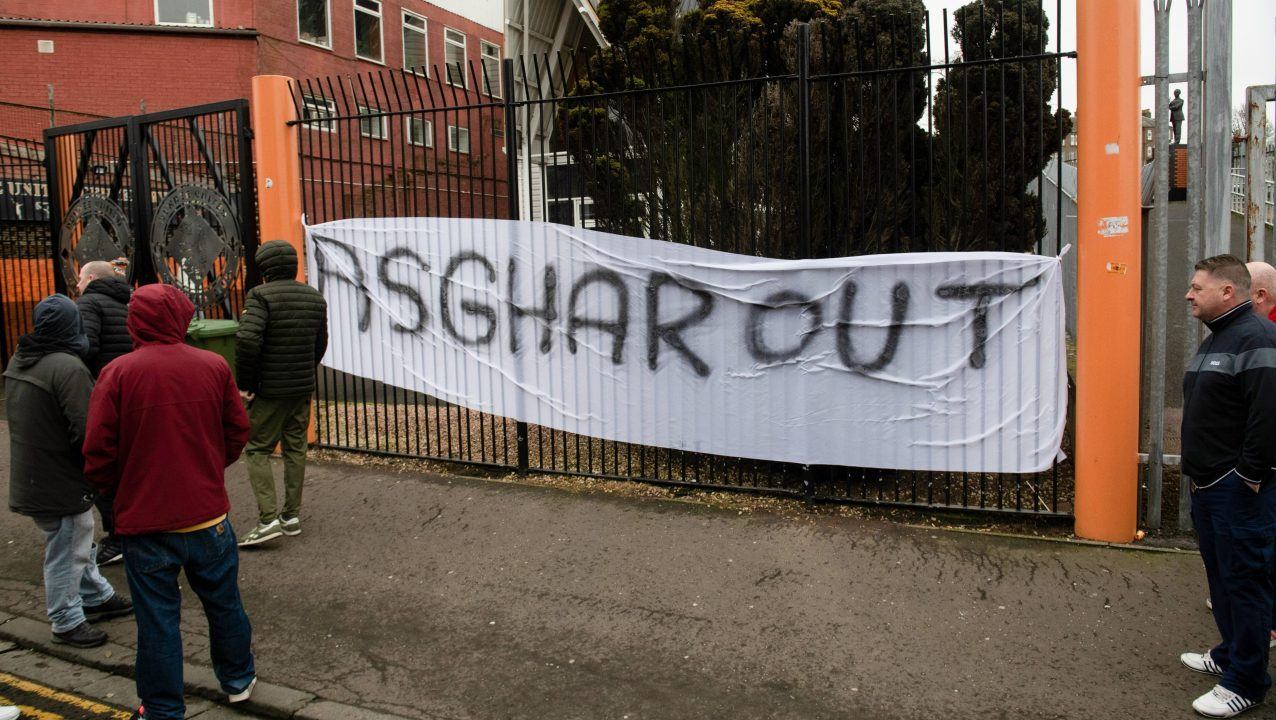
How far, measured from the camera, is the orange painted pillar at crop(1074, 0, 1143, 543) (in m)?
4.94

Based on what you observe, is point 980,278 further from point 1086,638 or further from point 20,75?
point 20,75

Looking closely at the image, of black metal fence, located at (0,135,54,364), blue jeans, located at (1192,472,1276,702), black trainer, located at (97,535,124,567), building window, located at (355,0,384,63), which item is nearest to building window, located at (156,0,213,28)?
building window, located at (355,0,384,63)

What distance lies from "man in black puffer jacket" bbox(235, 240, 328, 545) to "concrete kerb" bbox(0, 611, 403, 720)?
1.22m

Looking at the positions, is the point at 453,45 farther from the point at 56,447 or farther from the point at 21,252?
the point at 56,447

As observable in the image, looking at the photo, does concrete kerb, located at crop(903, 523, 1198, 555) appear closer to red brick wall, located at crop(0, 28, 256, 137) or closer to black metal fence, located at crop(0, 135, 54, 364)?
black metal fence, located at crop(0, 135, 54, 364)

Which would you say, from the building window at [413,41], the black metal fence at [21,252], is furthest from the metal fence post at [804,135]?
the building window at [413,41]

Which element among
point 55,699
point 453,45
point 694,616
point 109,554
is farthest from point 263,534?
point 453,45

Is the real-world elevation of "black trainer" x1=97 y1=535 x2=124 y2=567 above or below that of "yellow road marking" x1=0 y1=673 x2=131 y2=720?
above

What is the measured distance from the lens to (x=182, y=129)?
27.5 ft

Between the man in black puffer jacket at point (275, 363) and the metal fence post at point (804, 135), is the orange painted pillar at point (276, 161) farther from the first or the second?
the metal fence post at point (804, 135)

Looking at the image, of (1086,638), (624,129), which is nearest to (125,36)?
(624,129)

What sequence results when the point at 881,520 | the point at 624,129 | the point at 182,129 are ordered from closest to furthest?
the point at 881,520 → the point at 624,129 → the point at 182,129

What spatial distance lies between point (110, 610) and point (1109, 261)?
5.73 metres

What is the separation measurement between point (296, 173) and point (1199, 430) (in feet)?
22.6
